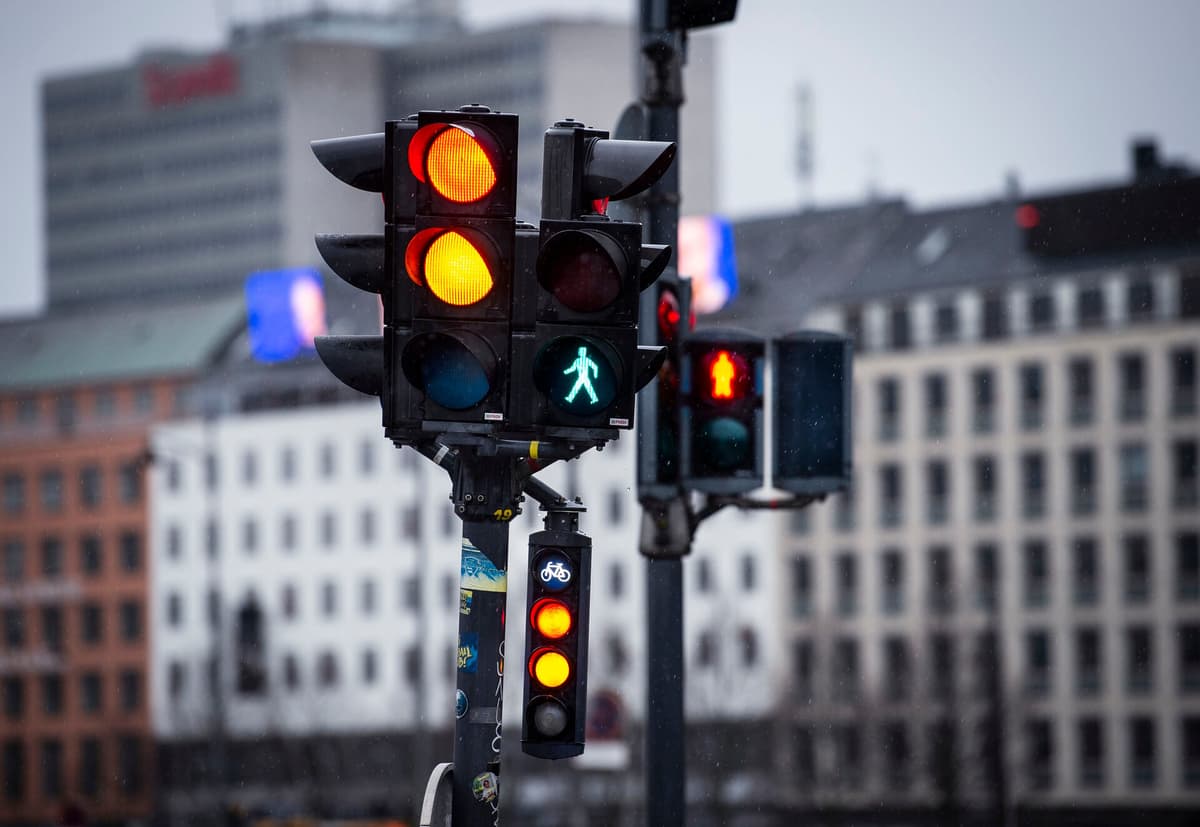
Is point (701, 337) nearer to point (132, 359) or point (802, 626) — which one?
point (802, 626)

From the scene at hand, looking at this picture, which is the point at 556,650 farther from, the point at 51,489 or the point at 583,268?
the point at 51,489

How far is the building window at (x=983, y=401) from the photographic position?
84188mm

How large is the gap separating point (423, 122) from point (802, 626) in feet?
262

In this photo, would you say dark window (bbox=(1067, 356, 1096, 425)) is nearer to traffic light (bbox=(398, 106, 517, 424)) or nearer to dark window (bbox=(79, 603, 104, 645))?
dark window (bbox=(79, 603, 104, 645))

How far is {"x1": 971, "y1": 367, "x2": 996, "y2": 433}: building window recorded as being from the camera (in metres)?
84.2

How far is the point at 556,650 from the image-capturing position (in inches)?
328

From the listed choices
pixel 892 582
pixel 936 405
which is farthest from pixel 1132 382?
pixel 892 582

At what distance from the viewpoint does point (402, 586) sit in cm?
9925

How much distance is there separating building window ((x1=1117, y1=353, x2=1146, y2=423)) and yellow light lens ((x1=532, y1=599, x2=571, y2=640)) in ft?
246

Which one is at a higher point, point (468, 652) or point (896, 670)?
point (468, 652)

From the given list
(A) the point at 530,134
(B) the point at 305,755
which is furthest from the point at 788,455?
(A) the point at 530,134

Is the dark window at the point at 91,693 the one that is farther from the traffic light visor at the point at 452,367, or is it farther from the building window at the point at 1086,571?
the traffic light visor at the point at 452,367

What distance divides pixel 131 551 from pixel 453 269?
103274mm

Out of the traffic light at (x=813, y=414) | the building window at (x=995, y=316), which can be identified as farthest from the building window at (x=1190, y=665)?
the traffic light at (x=813, y=414)
